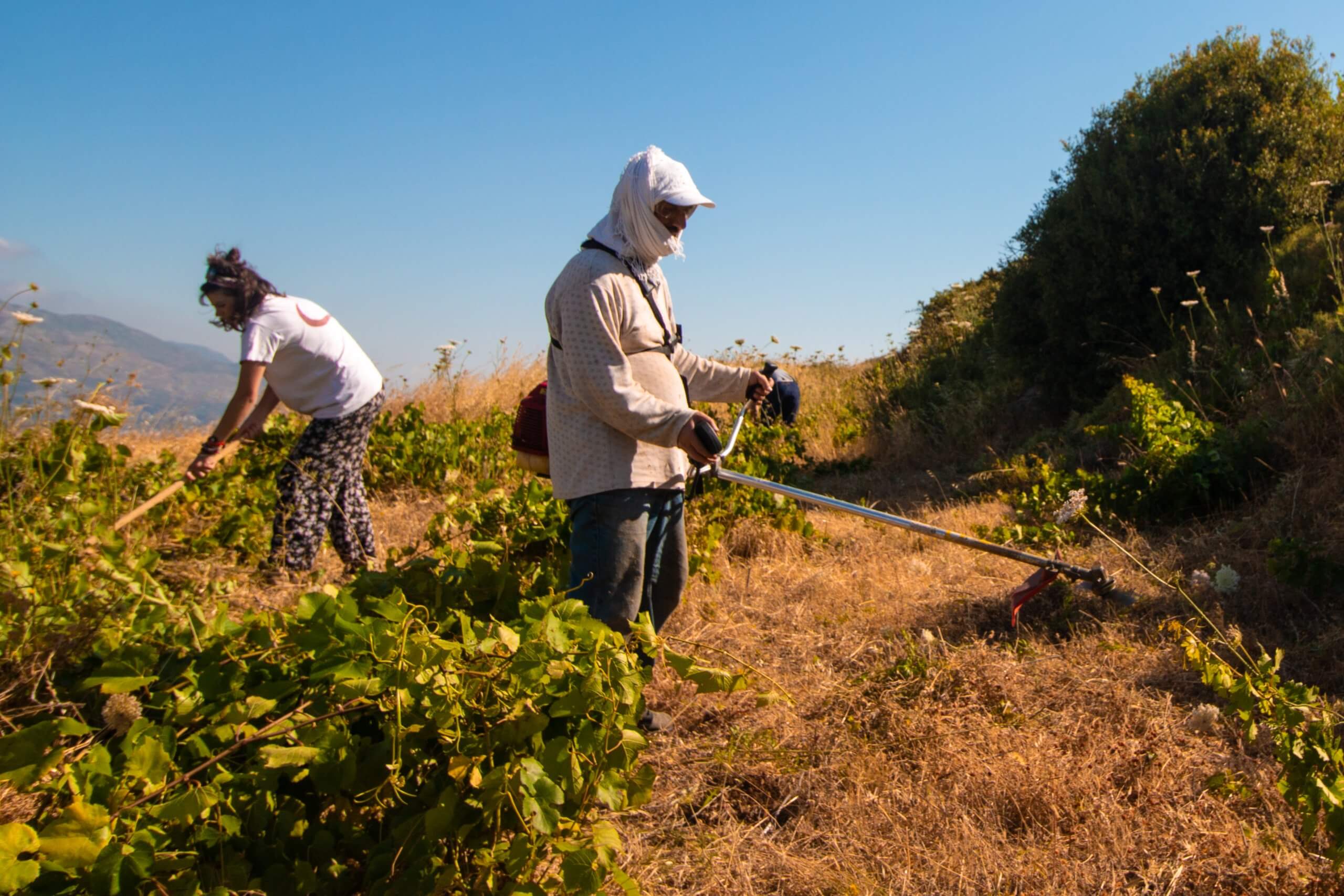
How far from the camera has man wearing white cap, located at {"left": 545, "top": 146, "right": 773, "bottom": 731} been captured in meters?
2.46

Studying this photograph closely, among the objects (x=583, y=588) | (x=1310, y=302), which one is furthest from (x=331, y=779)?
(x=1310, y=302)

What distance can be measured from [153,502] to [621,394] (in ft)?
8.40

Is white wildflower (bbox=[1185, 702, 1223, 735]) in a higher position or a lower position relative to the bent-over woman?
lower

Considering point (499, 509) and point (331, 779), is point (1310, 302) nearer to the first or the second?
point (499, 509)

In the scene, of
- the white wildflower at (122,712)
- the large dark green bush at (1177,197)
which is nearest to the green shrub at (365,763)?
the white wildflower at (122,712)

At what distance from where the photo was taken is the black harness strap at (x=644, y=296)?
2.60m

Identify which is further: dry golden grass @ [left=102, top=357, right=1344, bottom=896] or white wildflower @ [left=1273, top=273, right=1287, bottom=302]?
white wildflower @ [left=1273, top=273, right=1287, bottom=302]

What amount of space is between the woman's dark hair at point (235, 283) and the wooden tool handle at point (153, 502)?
2.01 feet

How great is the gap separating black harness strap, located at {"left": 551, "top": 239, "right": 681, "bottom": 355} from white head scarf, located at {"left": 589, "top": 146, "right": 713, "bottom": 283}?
0.01m

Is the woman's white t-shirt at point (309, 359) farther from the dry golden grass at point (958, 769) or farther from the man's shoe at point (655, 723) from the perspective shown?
the man's shoe at point (655, 723)

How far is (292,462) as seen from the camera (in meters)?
4.43

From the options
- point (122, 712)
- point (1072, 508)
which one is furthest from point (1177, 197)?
point (122, 712)

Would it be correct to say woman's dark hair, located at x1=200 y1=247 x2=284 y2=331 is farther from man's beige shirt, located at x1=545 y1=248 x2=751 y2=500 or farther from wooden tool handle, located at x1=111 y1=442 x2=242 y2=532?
man's beige shirt, located at x1=545 y1=248 x2=751 y2=500

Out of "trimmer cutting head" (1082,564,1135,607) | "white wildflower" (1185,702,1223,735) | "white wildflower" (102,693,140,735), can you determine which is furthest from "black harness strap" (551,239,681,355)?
"trimmer cutting head" (1082,564,1135,607)
